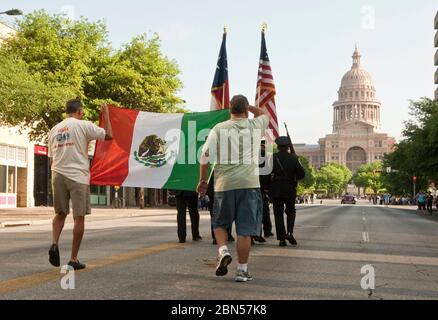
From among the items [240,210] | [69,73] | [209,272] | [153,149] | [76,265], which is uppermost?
[69,73]

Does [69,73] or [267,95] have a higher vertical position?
[69,73]

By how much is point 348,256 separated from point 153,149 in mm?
3614

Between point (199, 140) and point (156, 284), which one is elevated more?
point (199, 140)

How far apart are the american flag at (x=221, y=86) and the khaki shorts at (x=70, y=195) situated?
583 centimetres

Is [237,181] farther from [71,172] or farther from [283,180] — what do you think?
[283,180]

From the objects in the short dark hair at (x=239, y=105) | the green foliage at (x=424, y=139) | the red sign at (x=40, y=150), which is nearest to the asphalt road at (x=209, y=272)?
the short dark hair at (x=239, y=105)

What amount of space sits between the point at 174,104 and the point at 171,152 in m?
34.1

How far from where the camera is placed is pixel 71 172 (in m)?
7.25

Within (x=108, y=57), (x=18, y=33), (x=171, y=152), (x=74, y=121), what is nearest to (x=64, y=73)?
(x=18, y=33)

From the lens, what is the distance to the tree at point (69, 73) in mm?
25047

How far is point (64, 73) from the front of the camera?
99.5 feet

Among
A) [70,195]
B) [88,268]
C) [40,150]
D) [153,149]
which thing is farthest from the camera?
[40,150]

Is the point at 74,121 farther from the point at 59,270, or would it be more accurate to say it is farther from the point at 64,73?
the point at 64,73

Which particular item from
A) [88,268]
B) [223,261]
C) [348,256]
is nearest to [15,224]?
[348,256]
